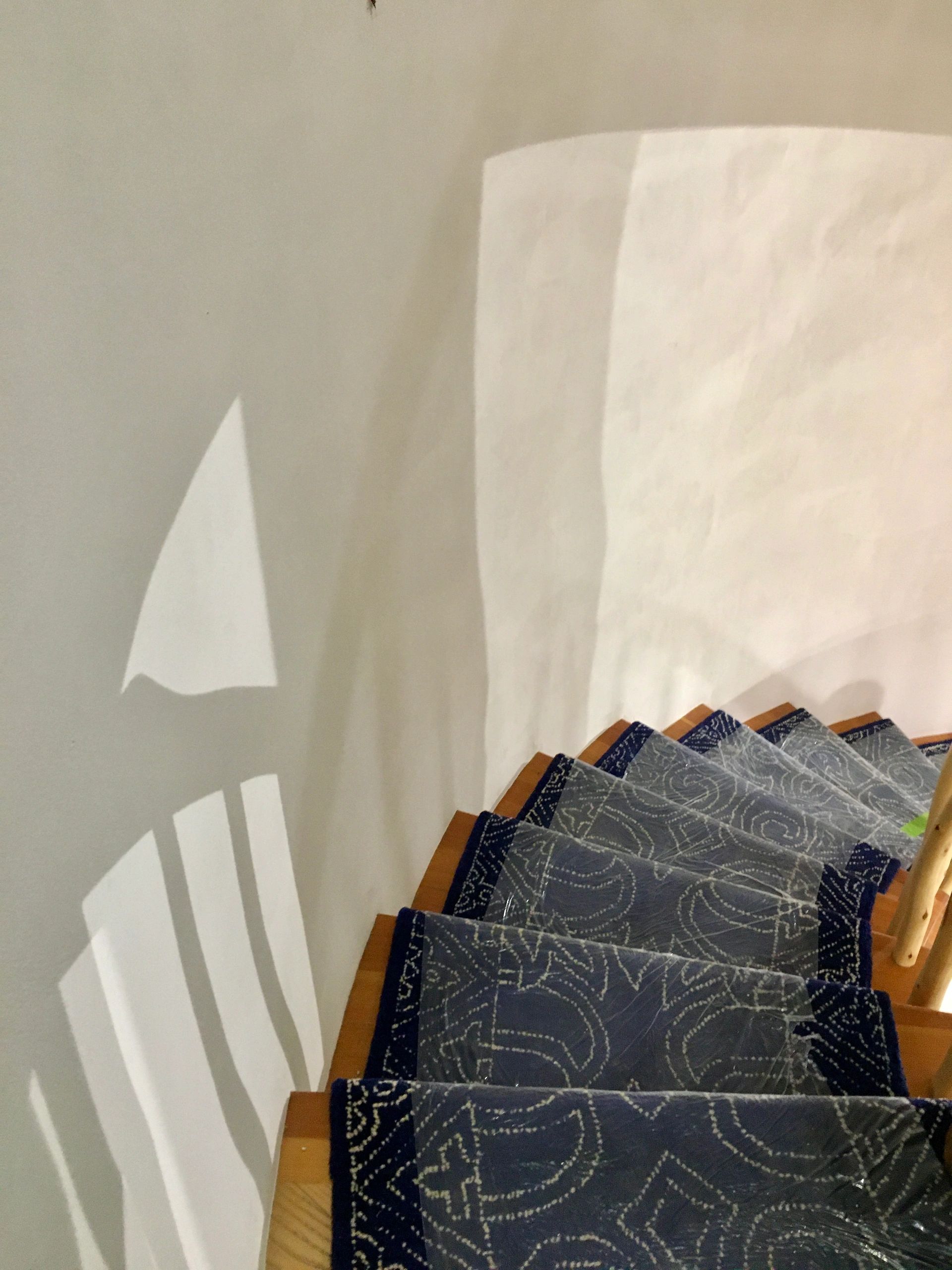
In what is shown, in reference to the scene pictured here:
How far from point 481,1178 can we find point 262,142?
4.29 feet

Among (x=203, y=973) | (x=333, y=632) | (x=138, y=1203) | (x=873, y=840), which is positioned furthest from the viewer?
(x=873, y=840)

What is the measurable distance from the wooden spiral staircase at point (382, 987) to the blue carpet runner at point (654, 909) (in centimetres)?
6

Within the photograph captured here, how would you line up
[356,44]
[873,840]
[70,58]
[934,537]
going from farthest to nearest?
1. [934,537]
2. [873,840]
3. [356,44]
4. [70,58]

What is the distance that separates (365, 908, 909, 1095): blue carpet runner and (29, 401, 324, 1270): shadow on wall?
390 millimetres

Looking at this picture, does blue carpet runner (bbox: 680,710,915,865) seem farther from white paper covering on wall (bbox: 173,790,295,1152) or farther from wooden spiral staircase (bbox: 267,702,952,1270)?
white paper covering on wall (bbox: 173,790,295,1152)

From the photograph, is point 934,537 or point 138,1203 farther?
point 934,537

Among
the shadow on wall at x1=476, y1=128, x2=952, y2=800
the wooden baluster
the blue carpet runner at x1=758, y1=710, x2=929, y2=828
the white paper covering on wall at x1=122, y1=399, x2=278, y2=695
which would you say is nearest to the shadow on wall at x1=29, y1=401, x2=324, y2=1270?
the white paper covering on wall at x1=122, y1=399, x2=278, y2=695

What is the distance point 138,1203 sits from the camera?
854mm

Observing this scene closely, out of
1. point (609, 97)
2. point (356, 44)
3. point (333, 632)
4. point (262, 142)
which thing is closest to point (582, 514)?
point (609, 97)

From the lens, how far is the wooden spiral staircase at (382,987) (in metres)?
1.24

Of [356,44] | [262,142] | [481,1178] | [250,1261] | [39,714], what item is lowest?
[250,1261]

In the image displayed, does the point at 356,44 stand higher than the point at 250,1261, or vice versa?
the point at 356,44

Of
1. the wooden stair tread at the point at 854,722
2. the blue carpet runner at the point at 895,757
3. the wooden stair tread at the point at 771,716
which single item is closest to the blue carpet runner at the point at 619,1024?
the wooden stair tread at the point at 771,716

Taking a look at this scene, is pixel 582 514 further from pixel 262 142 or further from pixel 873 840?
pixel 262 142
